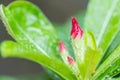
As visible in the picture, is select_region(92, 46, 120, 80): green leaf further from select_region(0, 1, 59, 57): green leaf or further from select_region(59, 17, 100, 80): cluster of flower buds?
select_region(0, 1, 59, 57): green leaf

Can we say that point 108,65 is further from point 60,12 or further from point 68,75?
point 60,12

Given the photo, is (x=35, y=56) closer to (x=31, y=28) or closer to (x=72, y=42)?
(x=72, y=42)

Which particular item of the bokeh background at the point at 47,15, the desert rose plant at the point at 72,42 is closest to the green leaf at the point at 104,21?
the desert rose plant at the point at 72,42

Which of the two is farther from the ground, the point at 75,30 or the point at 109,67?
the point at 75,30

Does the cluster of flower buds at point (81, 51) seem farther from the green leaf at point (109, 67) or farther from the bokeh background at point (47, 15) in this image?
the bokeh background at point (47, 15)

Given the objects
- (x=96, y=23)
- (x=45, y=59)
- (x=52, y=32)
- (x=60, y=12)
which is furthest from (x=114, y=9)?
(x=60, y=12)

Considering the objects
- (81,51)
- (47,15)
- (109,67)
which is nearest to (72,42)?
(81,51)

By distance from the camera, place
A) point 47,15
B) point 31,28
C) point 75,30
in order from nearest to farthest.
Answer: point 75,30, point 31,28, point 47,15
